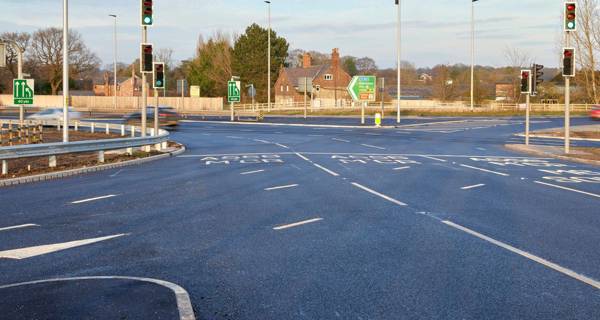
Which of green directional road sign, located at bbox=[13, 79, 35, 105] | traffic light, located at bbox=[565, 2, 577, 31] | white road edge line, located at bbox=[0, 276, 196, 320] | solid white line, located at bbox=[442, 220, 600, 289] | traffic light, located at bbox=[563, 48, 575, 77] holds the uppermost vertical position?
traffic light, located at bbox=[565, 2, 577, 31]

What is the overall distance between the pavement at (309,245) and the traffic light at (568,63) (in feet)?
27.8

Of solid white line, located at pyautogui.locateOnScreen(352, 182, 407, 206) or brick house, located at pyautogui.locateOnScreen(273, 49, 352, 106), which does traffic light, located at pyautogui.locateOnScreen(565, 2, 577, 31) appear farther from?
brick house, located at pyautogui.locateOnScreen(273, 49, 352, 106)

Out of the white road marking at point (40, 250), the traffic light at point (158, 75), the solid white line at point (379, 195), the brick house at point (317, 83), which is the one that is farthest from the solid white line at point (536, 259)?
the brick house at point (317, 83)

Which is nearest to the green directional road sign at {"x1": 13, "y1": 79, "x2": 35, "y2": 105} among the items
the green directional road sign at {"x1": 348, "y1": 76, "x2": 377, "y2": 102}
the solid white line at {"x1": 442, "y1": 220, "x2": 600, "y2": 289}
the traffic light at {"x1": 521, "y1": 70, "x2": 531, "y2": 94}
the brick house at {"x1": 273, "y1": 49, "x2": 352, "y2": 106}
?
the traffic light at {"x1": 521, "y1": 70, "x2": 531, "y2": 94}

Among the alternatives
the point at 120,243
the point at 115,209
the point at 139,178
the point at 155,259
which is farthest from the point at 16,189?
the point at 155,259

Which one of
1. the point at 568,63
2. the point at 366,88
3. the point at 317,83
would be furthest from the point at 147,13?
the point at 317,83

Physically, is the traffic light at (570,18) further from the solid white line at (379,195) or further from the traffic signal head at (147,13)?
the traffic signal head at (147,13)

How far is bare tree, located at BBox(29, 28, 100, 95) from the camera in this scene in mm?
99375

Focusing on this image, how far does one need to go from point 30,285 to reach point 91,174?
12061mm

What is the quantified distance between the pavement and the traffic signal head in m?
8.10

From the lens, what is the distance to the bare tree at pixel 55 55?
99.4m

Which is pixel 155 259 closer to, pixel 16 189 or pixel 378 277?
pixel 378 277

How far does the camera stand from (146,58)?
24891mm

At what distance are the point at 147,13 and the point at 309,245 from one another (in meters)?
17.1
